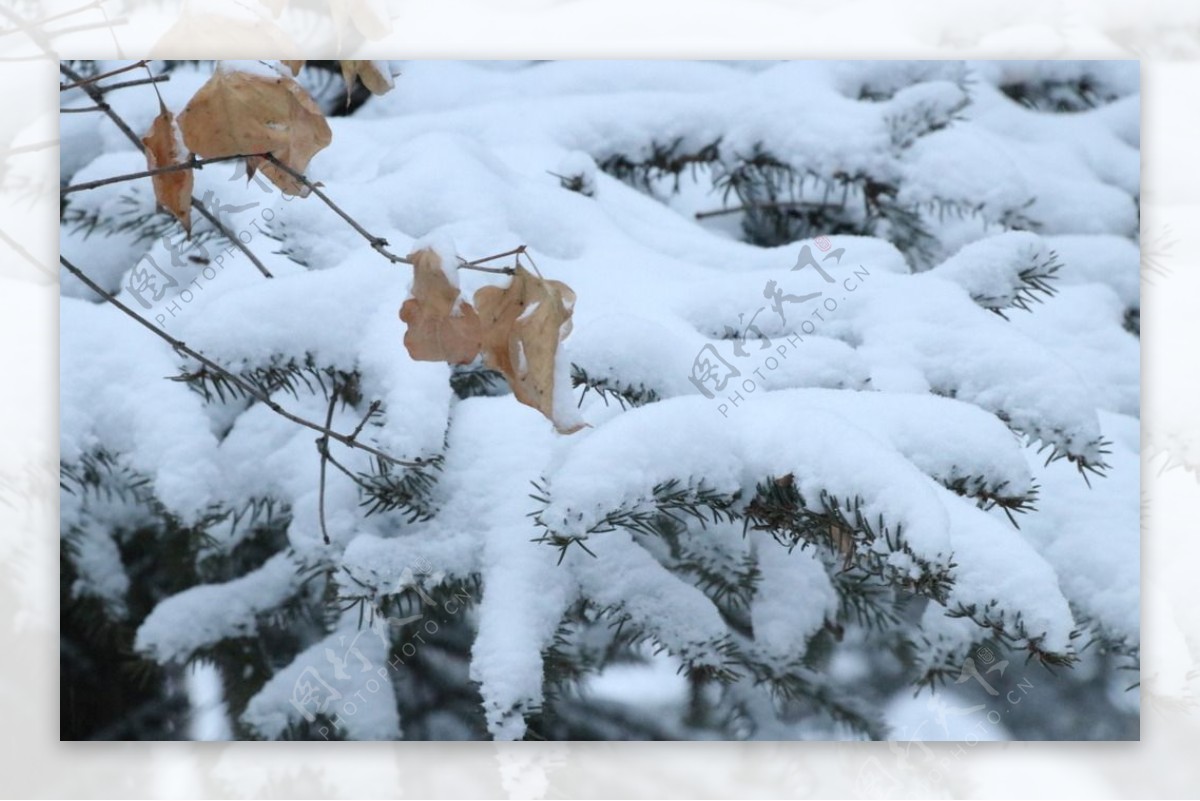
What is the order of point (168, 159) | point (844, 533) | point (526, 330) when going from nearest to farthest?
point (526, 330) → point (168, 159) → point (844, 533)

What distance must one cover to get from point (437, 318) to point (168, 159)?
0.89 feet

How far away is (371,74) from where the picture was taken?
1.00 m

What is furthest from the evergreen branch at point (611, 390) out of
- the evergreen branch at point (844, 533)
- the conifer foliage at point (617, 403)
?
the evergreen branch at point (844, 533)

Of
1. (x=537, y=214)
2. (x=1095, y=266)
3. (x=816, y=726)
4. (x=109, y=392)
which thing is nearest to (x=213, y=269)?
(x=109, y=392)

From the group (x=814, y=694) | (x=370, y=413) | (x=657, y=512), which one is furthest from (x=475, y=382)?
(x=814, y=694)

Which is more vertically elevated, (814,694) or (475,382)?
(475,382)

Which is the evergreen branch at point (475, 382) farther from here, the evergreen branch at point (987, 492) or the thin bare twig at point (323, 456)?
the evergreen branch at point (987, 492)

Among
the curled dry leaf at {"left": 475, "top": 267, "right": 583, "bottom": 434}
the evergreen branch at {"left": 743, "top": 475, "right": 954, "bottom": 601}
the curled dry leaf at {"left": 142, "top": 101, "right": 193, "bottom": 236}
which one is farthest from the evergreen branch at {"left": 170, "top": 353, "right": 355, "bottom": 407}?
the evergreen branch at {"left": 743, "top": 475, "right": 954, "bottom": 601}

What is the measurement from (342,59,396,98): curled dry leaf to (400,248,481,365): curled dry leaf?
314 millimetres

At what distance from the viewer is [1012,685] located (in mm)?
1037

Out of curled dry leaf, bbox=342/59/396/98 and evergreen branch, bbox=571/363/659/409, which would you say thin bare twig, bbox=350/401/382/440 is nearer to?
evergreen branch, bbox=571/363/659/409

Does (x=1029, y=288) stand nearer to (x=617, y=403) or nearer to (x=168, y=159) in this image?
(x=617, y=403)

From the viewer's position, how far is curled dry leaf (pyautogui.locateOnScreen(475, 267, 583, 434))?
713 mm

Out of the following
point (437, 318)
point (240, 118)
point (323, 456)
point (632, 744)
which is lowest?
point (632, 744)
